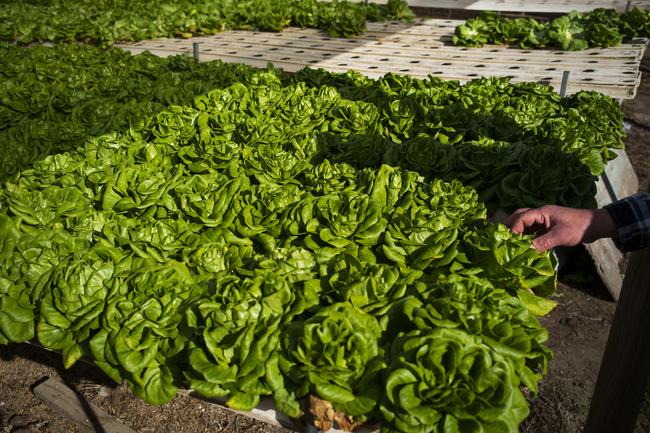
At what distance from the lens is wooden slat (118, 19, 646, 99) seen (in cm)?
656

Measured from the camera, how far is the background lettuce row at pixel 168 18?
8.71 meters

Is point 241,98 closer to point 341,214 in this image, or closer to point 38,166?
point 38,166

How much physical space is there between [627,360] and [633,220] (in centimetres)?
80

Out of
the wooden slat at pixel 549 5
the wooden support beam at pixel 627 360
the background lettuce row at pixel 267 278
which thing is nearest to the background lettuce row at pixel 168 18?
the wooden slat at pixel 549 5

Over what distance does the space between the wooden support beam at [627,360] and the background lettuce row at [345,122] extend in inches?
36.5

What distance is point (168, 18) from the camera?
9.37 meters

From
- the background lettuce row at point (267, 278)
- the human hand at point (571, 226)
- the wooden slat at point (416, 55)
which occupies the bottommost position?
the background lettuce row at point (267, 278)

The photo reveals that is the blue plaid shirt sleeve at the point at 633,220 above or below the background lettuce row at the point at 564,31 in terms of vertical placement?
below

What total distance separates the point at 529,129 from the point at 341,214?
2137 mm

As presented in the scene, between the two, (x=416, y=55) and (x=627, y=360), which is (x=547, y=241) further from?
(x=416, y=55)

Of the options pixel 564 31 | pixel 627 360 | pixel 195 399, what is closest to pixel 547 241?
pixel 627 360

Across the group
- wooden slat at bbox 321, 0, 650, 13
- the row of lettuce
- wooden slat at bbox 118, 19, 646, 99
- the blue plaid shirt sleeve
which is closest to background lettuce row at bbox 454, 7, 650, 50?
the row of lettuce

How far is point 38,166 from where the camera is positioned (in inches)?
157

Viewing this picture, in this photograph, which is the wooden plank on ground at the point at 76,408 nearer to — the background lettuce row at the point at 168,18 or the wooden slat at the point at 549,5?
the background lettuce row at the point at 168,18
